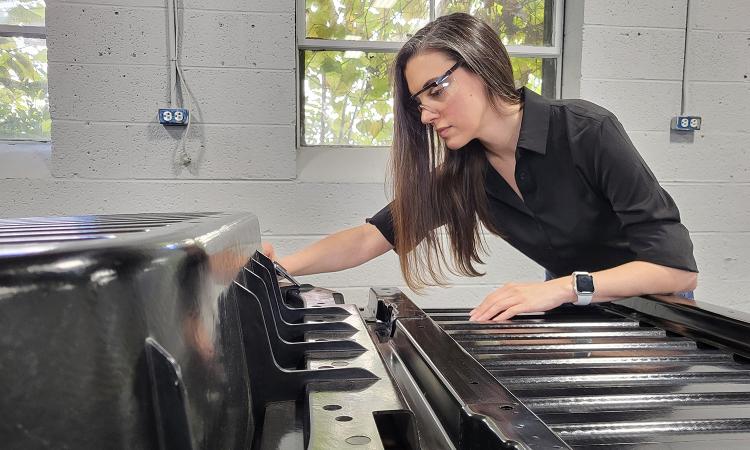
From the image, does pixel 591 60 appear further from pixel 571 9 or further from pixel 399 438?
pixel 399 438

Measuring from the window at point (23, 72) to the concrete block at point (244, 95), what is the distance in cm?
70

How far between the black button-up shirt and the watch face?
0.19 meters

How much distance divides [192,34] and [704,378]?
2.11m

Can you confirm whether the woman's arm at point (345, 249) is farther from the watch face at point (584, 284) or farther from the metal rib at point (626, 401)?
the metal rib at point (626, 401)

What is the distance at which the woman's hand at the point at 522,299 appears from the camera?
0.85 m

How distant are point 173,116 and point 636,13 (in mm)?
2032

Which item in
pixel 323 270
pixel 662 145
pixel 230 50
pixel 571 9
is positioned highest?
pixel 571 9

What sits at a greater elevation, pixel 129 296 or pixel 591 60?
pixel 591 60

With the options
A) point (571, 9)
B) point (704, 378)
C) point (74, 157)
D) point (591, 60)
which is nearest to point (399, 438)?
point (704, 378)

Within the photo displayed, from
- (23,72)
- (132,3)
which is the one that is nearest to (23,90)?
(23,72)

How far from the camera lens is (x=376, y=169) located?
2.33 m

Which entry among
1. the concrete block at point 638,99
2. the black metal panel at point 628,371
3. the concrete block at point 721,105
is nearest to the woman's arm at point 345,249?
the black metal panel at point 628,371

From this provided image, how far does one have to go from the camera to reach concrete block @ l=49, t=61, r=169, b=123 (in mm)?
2068

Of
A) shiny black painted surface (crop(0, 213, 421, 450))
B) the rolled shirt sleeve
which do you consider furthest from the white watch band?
shiny black painted surface (crop(0, 213, 421, 450))
